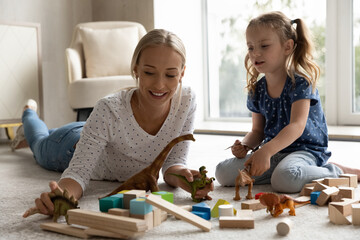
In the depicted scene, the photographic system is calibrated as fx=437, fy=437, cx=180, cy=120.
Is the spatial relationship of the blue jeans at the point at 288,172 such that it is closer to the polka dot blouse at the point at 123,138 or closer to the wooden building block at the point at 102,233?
the polka dot blouse at the point at 123,138

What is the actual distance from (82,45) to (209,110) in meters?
1.23

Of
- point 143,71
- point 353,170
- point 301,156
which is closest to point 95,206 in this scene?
point 143,71

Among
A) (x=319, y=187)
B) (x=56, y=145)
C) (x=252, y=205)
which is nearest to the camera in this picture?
(x=252, y=205)

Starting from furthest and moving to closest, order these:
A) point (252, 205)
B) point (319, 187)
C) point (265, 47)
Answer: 1. point (265, 47)
2. point (319, 187)
3. point (252, 205)

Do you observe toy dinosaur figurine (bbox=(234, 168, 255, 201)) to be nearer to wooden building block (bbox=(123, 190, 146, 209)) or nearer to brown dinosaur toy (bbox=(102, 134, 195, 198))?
brown dinosaur toy (bbox=(102, 134, 195, 198))

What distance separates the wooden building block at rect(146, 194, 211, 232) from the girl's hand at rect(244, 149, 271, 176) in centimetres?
32

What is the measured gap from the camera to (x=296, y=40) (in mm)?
1505

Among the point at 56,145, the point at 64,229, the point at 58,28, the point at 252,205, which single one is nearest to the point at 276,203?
the point at 252,205

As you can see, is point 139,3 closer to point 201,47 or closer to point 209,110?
point 201,47

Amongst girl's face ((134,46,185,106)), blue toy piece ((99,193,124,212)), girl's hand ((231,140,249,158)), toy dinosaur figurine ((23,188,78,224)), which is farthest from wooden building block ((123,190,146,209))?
girl's hand ((231,140,249,158))

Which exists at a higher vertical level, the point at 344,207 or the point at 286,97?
the point at 286,97

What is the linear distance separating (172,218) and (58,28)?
295 cm

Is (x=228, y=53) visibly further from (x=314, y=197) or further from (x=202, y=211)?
(x=202, y=211)

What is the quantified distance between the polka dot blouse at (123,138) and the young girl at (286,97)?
0.20 m
